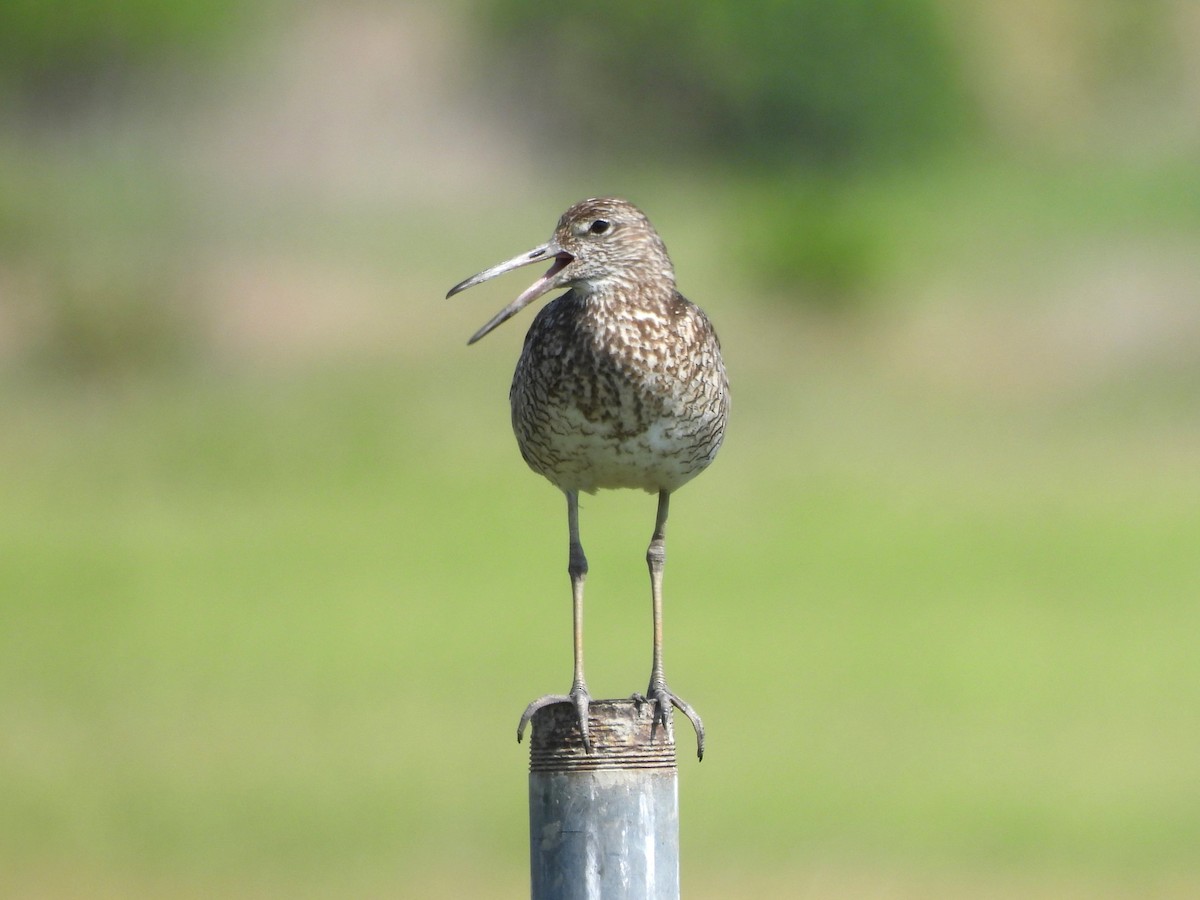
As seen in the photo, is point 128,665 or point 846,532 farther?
point 846,532

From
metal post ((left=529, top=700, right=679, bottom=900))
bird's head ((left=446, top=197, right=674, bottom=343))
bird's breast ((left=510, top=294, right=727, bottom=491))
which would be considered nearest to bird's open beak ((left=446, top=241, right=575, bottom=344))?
bird's head ((left=446, top=197, right=674, bottom=343))

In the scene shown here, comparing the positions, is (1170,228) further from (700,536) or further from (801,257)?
(700,536)

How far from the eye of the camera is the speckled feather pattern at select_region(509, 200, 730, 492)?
7.25m

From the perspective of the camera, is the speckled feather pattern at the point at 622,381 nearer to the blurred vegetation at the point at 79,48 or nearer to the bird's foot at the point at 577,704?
the bird's foot at the point at 577,704

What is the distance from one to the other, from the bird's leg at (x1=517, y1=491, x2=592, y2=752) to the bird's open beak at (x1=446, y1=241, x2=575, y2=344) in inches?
29.5

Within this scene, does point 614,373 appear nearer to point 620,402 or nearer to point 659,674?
point 620,402

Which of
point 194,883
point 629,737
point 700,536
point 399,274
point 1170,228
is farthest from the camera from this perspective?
point 1170,228

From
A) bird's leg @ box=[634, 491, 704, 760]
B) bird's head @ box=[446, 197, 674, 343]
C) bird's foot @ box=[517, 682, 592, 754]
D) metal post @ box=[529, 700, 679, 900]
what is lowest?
metal post @ box=[529, 700, 679, 900]

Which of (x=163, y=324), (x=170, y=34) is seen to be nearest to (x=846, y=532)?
(x=163, y=324)

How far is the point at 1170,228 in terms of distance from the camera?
62.7 metres

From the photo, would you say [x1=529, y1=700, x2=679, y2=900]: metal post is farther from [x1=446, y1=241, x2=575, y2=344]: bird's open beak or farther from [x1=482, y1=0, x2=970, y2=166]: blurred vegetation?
[x1=482, y1=0, x2=970, y2=166]: blurred vegetation

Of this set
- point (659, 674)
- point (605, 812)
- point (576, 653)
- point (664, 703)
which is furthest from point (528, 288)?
point (605, 812)

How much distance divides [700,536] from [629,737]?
118 feet

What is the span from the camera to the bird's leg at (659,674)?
249 inches
